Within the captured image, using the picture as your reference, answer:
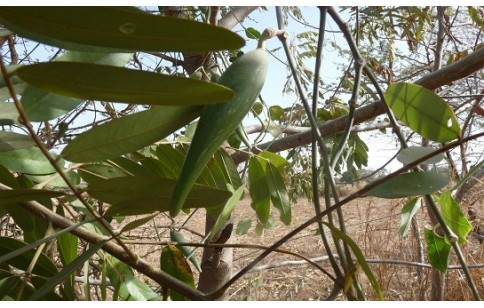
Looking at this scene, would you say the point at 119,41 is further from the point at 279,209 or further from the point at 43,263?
the point at 279,209

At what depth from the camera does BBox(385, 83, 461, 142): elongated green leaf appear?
304 millimetres

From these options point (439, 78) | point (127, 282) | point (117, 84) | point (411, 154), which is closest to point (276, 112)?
point (439, 78)

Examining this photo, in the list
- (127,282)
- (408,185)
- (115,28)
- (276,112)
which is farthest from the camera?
(276,112)

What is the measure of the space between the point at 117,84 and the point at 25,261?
25 cm

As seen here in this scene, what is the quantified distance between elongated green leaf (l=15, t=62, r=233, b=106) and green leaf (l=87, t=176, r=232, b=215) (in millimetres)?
91

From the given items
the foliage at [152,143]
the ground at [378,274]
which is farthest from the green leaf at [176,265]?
the ground at [378,274]

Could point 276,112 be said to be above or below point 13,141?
above

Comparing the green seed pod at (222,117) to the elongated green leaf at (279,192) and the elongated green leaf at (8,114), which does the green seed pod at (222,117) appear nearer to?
the elongated green leaf at (8,114)

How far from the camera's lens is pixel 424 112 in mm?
311

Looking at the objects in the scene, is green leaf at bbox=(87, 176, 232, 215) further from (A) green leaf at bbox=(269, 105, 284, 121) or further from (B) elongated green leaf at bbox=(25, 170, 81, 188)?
(A) green leaf at bbox=(269, 105, 284, 121)

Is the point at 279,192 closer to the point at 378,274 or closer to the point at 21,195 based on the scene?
the point at 21,195

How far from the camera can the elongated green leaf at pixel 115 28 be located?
6.9 inches

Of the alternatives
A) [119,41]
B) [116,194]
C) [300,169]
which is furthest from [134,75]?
[300,169]

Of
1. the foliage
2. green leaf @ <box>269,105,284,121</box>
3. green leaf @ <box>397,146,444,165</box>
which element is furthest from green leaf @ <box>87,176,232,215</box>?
green leaf @ <box>269,105,284,121</box>
